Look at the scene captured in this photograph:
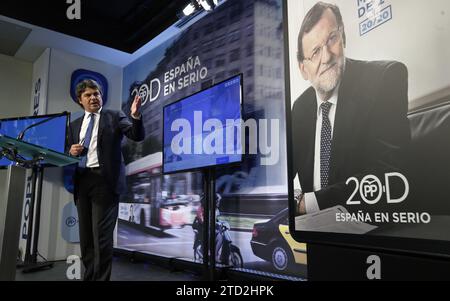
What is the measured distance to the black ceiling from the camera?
134 inches

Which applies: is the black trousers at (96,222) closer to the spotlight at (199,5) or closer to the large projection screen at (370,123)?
the large projection screen at (370,123)

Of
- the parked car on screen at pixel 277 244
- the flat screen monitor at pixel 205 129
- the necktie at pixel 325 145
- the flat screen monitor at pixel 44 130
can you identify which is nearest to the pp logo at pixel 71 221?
the flat screen monitor at pixel 44 130

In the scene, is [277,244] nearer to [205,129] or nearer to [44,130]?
[205,129]

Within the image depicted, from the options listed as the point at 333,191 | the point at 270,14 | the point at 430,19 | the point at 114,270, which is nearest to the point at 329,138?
the point at 333,191

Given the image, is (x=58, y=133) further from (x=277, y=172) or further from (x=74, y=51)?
(x=277, y=172)

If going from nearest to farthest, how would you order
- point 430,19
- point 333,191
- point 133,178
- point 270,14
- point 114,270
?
point 430,19 → point 333,191 → point 270,14 → point 114,270 → point 133,178

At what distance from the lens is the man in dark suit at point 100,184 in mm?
1970

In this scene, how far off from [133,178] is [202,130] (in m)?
1.84

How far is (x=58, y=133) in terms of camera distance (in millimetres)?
3416

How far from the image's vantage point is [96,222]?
198cm

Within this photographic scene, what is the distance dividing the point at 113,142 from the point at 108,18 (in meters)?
2.38
